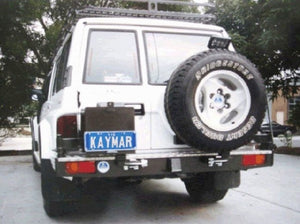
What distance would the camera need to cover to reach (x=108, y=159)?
374 centimetres

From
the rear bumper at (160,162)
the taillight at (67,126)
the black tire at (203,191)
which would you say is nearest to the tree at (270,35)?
the black tire at (203,191)

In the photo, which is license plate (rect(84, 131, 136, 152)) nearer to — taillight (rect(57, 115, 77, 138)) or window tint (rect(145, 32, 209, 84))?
taillight (rect(57, 115, 77, 138))

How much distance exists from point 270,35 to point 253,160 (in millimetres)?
7299

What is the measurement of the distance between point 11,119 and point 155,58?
33.3 feet

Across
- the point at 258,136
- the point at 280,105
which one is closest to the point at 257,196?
the point at 258,136

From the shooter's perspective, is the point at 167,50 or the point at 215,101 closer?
the point at 215,101

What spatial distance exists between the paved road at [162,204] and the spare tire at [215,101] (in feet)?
3.49

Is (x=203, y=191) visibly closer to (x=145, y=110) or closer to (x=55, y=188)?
(x=145, y=110)

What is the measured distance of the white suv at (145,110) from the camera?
12.3ft

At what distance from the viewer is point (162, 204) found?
513 centimetres

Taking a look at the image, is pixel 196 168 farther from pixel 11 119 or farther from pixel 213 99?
pixel 11 119

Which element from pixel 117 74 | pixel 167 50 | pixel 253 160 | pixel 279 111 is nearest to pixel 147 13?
pixel 167 50

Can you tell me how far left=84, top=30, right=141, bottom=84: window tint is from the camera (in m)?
4.15

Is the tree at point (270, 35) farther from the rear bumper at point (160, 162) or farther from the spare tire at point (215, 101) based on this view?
the rear bumper at point (160, 162)
